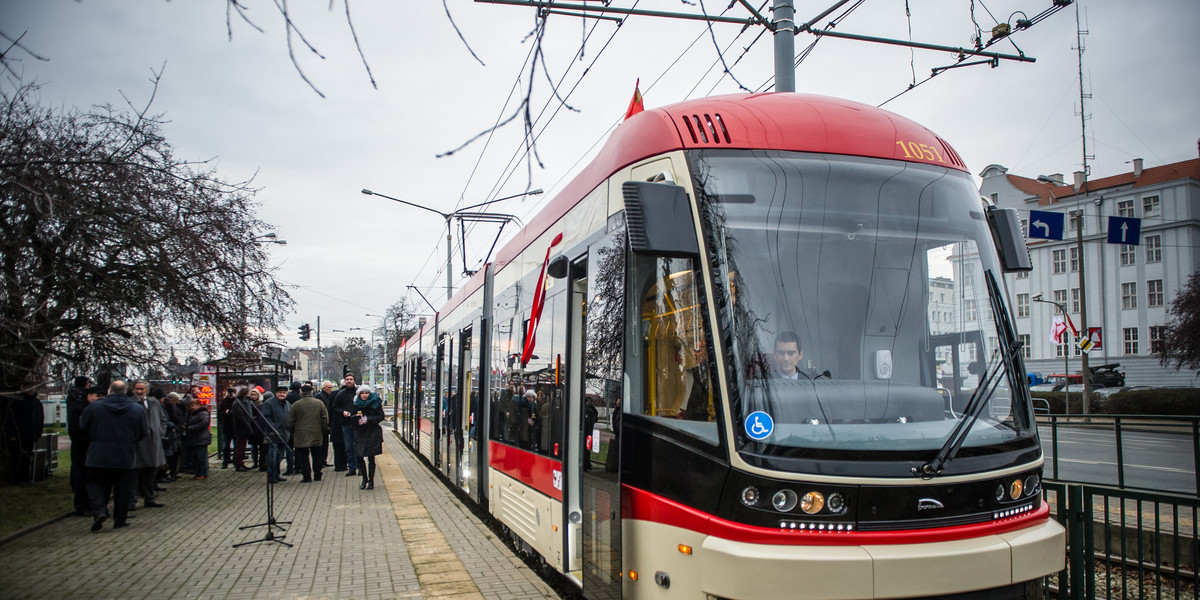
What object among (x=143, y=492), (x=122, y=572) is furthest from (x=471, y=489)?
(x=143, y=492)

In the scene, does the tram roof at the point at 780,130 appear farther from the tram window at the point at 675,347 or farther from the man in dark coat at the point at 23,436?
the man in dark coat at the point at 23,436

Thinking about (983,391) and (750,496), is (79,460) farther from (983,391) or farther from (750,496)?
(983,391)

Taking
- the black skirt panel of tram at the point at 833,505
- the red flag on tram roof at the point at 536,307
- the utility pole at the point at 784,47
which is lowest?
the black skirt panel of tram at the point at 833,505

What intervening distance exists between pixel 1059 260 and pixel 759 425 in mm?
57778

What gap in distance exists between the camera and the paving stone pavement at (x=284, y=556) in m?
6.85

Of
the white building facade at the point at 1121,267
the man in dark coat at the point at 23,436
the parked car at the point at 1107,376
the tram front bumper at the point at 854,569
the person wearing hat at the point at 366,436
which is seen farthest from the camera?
the parked car at the point at 1107,376

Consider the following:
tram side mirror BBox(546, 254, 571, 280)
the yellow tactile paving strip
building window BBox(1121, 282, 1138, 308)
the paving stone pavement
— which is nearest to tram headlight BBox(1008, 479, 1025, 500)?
tram side mirror BBox(546, 254, 571, 280)

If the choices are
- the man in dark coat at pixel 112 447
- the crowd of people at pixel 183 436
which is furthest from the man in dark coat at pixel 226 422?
the man in dark coat at pixel 112 447

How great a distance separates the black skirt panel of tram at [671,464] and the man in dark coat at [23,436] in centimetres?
1158

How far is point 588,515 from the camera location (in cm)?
563

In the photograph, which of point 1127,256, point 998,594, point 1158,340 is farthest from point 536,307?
point 1127,256

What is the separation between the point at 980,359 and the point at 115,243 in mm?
11121

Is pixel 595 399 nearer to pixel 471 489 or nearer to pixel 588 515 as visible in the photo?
pixel 588 515

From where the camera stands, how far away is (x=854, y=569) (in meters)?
3.88
